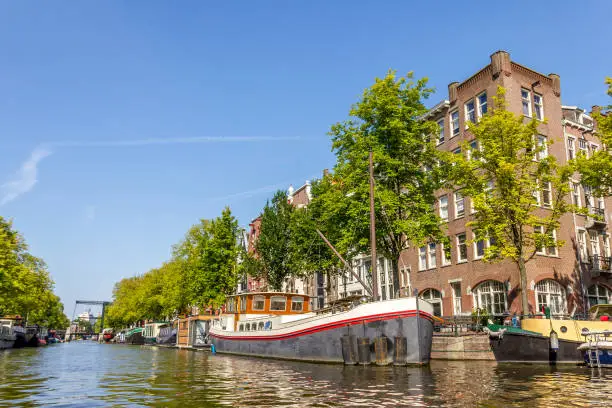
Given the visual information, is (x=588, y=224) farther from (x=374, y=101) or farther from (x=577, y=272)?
(x=374, y=101)

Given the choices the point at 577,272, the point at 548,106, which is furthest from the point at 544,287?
the point at 548,106

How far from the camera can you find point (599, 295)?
3797 centimetres

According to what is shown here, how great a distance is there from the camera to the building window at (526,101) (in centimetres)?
3828

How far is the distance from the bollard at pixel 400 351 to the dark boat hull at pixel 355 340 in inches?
2.3

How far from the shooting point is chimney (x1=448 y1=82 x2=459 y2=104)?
135 feet

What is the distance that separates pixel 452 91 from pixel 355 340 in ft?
86.9

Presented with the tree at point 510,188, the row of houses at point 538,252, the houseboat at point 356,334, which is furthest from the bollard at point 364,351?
the row of houses at point 538,252

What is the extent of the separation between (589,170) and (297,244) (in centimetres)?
2327

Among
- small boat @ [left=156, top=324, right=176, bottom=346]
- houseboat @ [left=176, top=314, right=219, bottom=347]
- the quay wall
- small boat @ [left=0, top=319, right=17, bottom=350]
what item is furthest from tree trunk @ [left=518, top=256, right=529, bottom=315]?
small boat @ [left=0, top=319, right=17, bottom=350]

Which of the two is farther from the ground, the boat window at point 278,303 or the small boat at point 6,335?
the boat window at point 278,303

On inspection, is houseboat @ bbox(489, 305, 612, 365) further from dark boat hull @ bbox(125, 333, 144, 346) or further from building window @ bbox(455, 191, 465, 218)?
dark boat hull @ bbox(125, 333, 144, 346)

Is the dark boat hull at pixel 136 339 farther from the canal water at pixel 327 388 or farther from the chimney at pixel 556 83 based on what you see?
the chimney at pixel 556 83

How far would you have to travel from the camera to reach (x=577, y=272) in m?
36.6

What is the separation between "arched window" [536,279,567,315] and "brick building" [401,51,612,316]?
1.9 inches
